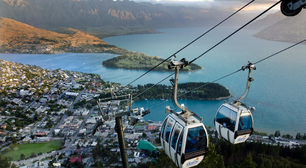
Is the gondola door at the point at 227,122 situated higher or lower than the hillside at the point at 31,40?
lower

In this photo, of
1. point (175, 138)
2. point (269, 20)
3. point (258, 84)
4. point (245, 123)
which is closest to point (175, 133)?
point (175, 138)

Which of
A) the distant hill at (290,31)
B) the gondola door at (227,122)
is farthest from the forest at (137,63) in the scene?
the distant hill at (290,31)

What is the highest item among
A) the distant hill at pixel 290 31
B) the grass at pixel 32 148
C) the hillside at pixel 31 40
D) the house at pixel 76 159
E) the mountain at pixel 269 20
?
the mountain at pixel 269 20

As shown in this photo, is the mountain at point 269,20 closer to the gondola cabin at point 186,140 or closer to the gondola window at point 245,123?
the gondola window at point 245,123

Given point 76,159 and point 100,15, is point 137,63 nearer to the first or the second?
point 76,159

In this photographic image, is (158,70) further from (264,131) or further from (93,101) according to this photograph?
(264,131)

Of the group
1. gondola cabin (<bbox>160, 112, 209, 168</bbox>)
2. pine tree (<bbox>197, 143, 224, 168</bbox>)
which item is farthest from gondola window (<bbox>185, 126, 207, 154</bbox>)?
pine tree (<bbox>197, 143, 224, 168</bbox>)
